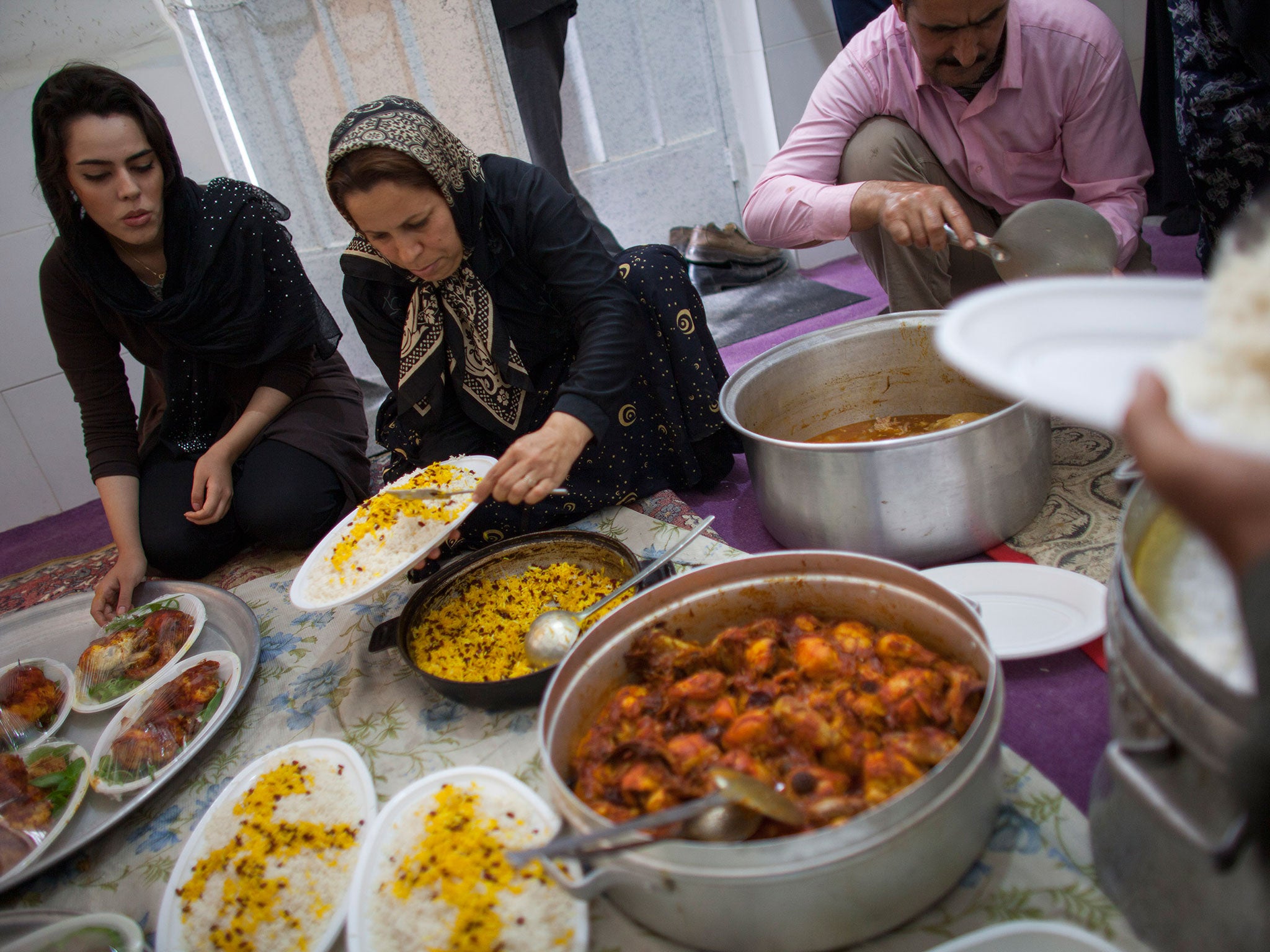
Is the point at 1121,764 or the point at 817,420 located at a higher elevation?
the point at 1121,764

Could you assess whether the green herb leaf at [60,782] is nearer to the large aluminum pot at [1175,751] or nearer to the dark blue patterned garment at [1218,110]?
the large aluminum pot at [1175,751]

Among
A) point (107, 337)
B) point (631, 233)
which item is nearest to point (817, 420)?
point (107, 337)

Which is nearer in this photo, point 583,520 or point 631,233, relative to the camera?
point 583,520

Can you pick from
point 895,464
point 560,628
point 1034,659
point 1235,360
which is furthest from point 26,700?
point 1235,360

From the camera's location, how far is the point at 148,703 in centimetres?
Answer: 147

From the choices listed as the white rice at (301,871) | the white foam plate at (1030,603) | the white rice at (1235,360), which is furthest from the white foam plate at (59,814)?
the white rice at (1235,360)

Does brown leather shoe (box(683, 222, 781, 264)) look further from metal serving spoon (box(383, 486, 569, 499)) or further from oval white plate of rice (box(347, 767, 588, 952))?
oval white plate of rice (box(347, 767, 588, 952))

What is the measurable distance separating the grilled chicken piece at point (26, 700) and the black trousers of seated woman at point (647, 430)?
2.74 feet

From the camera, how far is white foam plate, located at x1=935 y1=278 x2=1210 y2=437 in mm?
512

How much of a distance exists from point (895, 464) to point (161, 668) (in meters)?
1.51

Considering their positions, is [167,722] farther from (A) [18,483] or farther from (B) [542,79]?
(B) [542,79]

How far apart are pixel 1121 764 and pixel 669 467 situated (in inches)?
56.8

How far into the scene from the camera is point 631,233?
4320 mm

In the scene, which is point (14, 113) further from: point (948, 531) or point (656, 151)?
point (948, 531)
